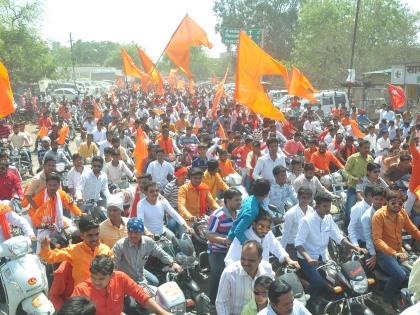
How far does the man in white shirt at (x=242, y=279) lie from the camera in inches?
154

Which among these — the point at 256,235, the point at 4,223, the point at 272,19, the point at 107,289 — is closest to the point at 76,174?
the point at 4,223

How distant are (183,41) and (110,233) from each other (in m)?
7.98

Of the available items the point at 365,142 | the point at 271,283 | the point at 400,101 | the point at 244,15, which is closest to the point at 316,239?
the point at 271,283

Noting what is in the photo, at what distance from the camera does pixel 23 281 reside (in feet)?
15.0

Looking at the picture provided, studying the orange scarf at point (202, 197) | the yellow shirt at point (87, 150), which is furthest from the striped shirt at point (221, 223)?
the yellow shirt at point (87, 150)

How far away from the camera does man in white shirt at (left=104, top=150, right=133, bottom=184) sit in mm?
8820

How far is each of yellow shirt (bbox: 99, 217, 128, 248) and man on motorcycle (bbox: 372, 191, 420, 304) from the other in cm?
272

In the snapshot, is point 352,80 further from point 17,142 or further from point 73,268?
point 73,268

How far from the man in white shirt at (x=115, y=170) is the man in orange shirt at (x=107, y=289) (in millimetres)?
5150

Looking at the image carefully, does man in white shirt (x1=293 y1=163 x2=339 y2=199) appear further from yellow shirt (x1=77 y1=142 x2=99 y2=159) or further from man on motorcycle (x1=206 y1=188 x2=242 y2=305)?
yellow shirt (x1=77 y1=142 x2=99 y2=159)

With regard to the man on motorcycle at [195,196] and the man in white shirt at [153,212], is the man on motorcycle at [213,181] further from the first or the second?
the man in white shirt at [153,212]

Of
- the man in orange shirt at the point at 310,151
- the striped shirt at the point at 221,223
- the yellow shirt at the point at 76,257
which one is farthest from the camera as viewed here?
the man in orange shirt at the point at 310,151

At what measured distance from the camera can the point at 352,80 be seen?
21.7 meters

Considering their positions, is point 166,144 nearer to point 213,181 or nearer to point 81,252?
point 213,181
